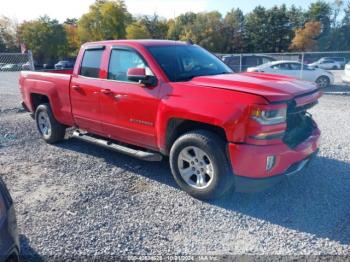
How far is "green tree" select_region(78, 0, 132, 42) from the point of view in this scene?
57.0m

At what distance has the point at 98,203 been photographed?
4090 mm

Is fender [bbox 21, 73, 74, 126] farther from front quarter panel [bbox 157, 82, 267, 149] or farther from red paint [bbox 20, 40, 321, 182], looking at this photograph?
front quarter panel [bbox 157, 82, 267, 149]

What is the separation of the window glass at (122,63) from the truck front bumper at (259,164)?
184 centimetres

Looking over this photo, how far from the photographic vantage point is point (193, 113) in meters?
3.82

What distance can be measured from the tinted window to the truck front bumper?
8.69ft

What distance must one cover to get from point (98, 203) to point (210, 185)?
1.39 meters

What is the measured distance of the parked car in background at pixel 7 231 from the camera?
7.21ft

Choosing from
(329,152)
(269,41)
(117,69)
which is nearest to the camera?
(117,69)

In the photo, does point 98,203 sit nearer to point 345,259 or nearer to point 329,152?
point 345,259

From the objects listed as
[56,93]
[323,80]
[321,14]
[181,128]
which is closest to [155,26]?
[321,14]

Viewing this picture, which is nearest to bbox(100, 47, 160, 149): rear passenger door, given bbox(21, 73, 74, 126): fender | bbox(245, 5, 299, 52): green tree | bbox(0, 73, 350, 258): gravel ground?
bbox(0, 73, 350, 258): gravel ground

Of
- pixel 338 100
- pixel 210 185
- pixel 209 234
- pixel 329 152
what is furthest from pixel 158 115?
pixel 338 100

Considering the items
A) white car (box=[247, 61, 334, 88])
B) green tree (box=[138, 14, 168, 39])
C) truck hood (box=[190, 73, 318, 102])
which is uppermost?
green tree (box=[138, 14, 168, 39])

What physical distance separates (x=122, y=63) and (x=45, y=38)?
177ft
